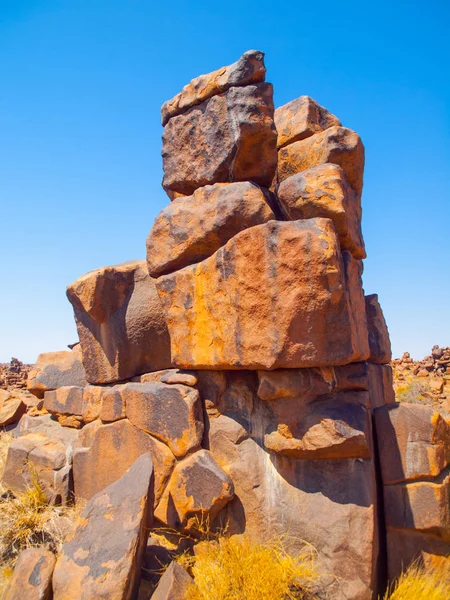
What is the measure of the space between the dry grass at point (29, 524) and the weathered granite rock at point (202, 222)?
2213 mm

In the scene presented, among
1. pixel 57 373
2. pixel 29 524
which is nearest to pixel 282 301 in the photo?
pixel 29 524

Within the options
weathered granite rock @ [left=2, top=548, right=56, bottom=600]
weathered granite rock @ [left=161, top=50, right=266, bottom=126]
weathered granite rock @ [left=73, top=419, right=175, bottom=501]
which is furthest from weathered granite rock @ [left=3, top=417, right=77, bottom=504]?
weathered granite rock @ [left=161, top=50, right=266, bottom=126]

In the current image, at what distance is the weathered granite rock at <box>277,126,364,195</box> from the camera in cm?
379

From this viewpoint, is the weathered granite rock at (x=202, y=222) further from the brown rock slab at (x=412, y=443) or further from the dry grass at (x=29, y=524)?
the dry grass at (x=29, y=524)

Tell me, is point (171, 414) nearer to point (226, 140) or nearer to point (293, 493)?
point (293, 493)

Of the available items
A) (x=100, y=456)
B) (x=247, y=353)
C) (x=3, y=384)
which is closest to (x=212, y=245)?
(x=247, y=353)

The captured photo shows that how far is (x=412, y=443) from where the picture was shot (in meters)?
3.39

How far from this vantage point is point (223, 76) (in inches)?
152

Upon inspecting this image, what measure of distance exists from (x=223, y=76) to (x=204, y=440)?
2962 millimetres

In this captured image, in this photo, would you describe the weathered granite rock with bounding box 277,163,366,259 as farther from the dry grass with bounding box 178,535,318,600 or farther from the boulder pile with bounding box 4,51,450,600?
the dry grass with bounding box 178,535,318,600

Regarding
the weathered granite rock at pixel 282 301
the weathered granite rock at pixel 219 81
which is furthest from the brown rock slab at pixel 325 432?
the weathered granite rock at pixel 219 81

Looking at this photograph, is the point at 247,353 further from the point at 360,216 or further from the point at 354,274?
the point at 360,216

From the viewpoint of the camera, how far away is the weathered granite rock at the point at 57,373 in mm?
5469

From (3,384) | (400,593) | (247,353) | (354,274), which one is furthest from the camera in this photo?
(3,384)
